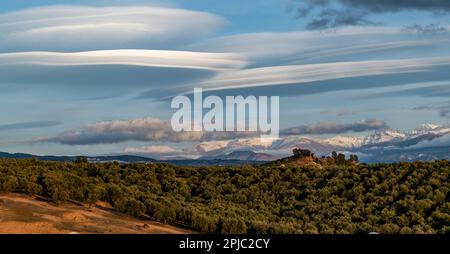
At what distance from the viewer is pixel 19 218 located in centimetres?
3052

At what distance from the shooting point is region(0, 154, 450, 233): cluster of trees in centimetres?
3684

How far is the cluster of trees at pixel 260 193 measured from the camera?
36844 mm

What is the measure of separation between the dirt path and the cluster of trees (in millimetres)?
1345

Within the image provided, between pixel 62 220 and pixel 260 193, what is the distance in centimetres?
2479

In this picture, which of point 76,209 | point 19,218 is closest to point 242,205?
point 76,209

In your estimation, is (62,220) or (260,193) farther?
(260,193)

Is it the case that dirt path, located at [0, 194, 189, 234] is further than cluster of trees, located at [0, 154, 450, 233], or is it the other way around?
cluster of trees, located at [0, 154, 450, 233]

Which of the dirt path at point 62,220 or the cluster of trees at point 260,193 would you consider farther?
the cluster of trees at point 260,193

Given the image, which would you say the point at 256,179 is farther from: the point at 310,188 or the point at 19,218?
the point at 19,218

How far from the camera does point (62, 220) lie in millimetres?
31250

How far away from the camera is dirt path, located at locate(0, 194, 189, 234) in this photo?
96.8 feet

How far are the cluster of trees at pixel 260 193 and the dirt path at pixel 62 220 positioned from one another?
4.41ft
